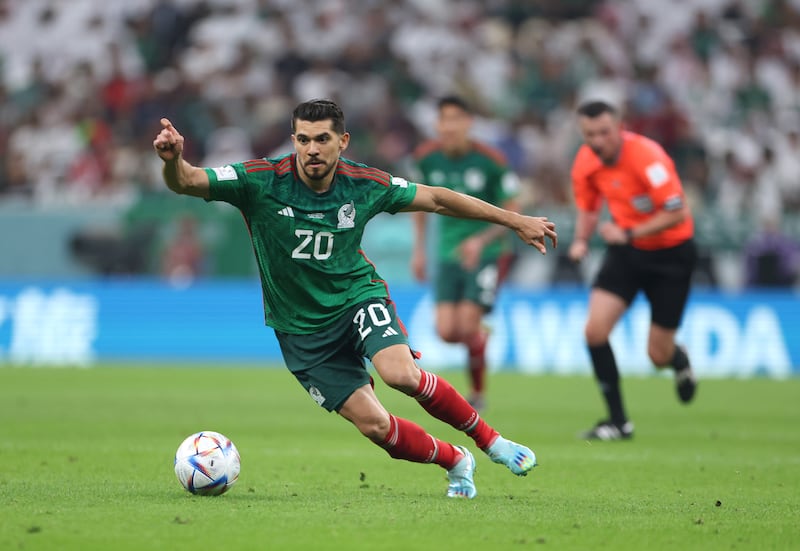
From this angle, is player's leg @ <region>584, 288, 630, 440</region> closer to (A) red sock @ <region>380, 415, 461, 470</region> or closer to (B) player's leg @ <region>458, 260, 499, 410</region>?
(B) player's leg @ <region>458, 260, 499, 410</region>

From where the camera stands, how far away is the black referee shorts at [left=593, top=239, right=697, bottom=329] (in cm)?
1049

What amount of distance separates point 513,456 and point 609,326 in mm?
3899

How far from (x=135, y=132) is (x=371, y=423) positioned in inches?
608

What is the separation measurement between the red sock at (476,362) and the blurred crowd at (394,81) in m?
7.13

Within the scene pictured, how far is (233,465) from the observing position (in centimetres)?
667

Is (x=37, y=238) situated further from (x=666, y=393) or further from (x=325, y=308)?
(x=325, y=308)

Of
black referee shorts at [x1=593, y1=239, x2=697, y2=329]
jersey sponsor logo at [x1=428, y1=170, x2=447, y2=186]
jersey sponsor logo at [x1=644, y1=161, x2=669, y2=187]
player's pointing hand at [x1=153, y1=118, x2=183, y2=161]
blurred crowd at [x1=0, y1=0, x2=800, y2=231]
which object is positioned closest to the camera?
player's pointing hand at [x1=153, y1=118, x2=183, y2=161]

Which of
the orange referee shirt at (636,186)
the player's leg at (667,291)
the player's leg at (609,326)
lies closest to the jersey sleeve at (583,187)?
the orange referee shirt at (636,186)

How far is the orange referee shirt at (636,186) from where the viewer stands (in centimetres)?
1022

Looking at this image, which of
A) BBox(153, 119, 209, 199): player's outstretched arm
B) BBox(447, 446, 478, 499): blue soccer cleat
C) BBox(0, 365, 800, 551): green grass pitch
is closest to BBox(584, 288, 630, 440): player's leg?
BBox(0, 365, 800, 551): green grass pitch

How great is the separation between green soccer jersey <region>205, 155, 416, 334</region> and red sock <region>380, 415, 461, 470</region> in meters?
0.70

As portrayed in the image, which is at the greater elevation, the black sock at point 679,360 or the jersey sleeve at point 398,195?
the jersey sleeve at point 398,195

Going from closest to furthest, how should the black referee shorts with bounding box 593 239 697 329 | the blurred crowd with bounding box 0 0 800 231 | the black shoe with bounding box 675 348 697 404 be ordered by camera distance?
the black referee shorts with bounding box 593 239 697 329 < the black shoe with bounding box 675 348 697 404 < the blurred crowd with bounding box 0 0 800 231

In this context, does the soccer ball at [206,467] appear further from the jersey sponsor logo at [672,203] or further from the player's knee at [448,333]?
the player's knee at [448,333]
